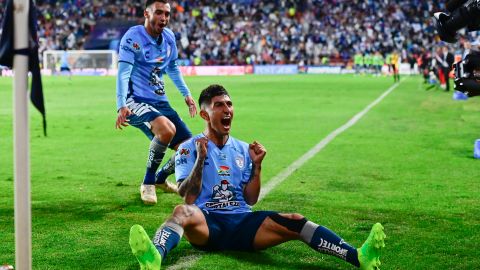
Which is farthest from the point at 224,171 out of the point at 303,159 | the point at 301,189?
the point at 303,159

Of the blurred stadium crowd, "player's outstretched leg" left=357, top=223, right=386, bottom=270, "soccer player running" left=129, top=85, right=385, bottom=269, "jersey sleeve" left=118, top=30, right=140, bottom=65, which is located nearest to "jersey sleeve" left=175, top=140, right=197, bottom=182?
"soccer player running" left=129, top=85, right=385, bottom=269

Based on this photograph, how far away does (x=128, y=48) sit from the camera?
26.6 ft

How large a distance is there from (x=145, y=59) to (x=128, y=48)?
24 cm

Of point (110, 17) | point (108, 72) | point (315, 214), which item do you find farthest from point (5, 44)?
point (110, 17)

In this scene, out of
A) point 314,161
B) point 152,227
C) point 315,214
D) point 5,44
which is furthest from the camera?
point 314,161

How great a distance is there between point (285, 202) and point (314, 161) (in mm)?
3578

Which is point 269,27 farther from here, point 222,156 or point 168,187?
point 222,156

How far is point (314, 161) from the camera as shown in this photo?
37.9 ft

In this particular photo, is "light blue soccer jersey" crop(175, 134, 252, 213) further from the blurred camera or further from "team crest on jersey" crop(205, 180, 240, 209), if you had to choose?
the blurred camera

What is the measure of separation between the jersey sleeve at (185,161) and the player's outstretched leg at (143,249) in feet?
3.06

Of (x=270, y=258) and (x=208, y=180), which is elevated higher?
(x=208, y=180)

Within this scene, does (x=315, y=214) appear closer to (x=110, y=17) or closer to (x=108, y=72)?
(x=108, y=72)

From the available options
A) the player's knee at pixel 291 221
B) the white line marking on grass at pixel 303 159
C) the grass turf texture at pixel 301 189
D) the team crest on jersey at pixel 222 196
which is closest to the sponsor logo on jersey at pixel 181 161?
the team crest on jersey at pixel 222 196

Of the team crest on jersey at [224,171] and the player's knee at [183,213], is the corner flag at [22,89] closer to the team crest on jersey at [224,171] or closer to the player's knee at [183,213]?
the player's knee at [183,213]
